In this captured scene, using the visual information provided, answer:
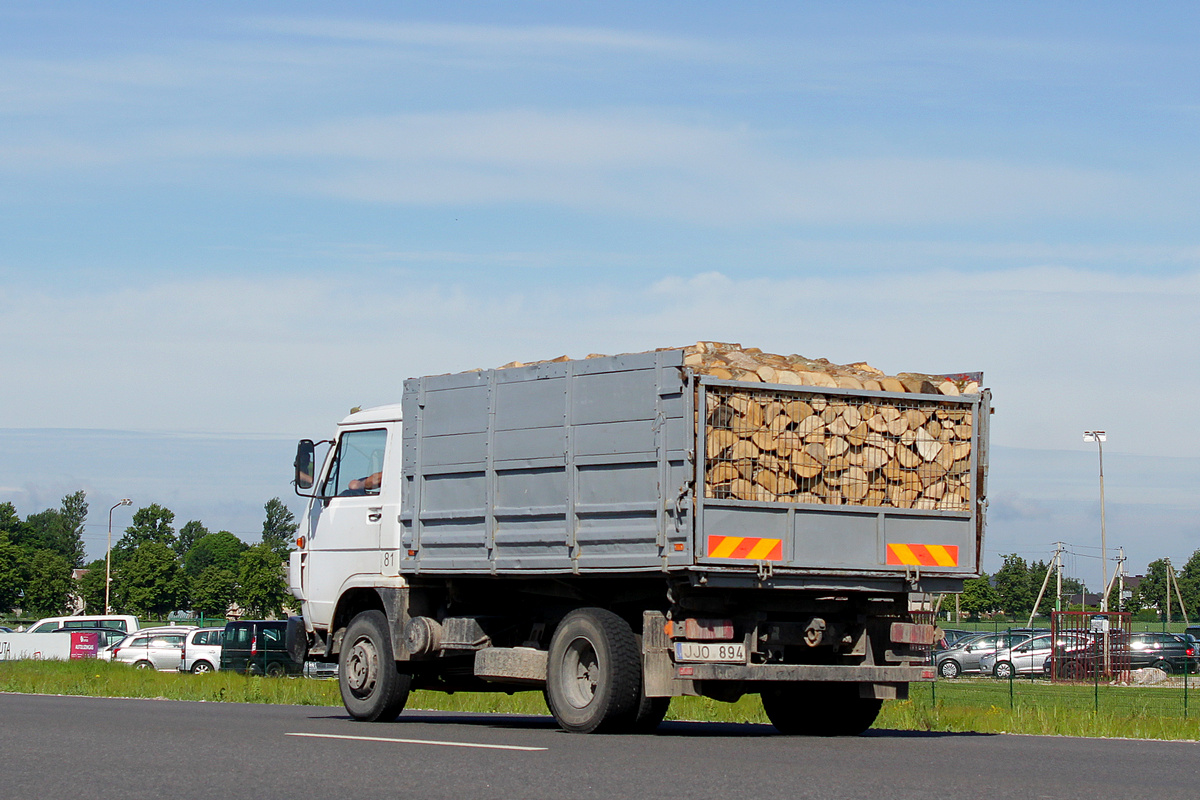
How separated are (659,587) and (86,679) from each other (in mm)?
20040

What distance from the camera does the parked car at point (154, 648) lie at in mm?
44312

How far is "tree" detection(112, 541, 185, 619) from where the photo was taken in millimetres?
97000

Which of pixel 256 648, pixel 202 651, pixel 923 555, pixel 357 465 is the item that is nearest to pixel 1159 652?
pixel 256 648

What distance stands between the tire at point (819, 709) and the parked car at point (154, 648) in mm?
32684

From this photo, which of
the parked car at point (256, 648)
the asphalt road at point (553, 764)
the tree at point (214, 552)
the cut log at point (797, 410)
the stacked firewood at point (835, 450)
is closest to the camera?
the asphalt road at point (553, 764)

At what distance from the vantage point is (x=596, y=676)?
1288 centimetres

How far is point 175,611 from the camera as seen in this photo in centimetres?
10381

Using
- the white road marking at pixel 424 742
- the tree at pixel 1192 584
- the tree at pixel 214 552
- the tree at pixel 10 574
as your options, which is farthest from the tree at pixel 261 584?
the white road marking at pixel 424 742

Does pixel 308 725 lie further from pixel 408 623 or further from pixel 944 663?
pixel 944 663

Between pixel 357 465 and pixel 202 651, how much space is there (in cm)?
2903

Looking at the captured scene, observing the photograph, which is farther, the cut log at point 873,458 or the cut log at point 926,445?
the cut log at point 926,445

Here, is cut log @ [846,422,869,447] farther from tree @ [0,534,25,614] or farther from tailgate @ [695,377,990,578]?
tree @ [0,534,25,614]

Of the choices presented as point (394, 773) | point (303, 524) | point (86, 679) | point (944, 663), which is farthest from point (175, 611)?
point (394, 773)

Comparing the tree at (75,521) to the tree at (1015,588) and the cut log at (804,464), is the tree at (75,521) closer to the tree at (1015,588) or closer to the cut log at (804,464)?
the tree at (1015,588)
